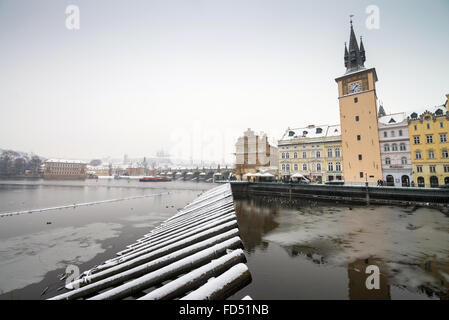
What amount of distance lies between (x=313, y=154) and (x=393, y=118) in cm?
1443

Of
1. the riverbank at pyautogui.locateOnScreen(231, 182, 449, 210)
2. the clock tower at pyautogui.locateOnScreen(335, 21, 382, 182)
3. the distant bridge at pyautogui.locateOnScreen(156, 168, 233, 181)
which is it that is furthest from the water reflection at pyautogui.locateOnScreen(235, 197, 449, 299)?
the distant bridge at pyautogui.locateOnScreen(156, 168, 233, 181)

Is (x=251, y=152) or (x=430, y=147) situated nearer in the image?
(x=430, y=147)

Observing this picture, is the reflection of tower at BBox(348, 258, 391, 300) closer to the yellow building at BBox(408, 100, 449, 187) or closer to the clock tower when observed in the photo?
the clock tower

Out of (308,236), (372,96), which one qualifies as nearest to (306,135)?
(372,96)

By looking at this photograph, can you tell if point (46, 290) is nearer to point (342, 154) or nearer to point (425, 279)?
point (425, 279)

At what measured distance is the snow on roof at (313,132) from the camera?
42.1 metres

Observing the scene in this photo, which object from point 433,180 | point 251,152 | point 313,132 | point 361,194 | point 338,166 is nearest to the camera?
point 361,194

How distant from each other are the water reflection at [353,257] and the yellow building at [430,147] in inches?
1025

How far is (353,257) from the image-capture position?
700 cm

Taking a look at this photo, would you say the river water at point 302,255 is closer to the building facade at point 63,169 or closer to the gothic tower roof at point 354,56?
the gothic tower roof at point 354,56

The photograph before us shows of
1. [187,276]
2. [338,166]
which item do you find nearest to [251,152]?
[338,166]

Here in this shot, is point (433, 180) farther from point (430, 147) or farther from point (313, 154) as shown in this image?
point (313, 154)

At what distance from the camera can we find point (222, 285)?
2936 millimetres
